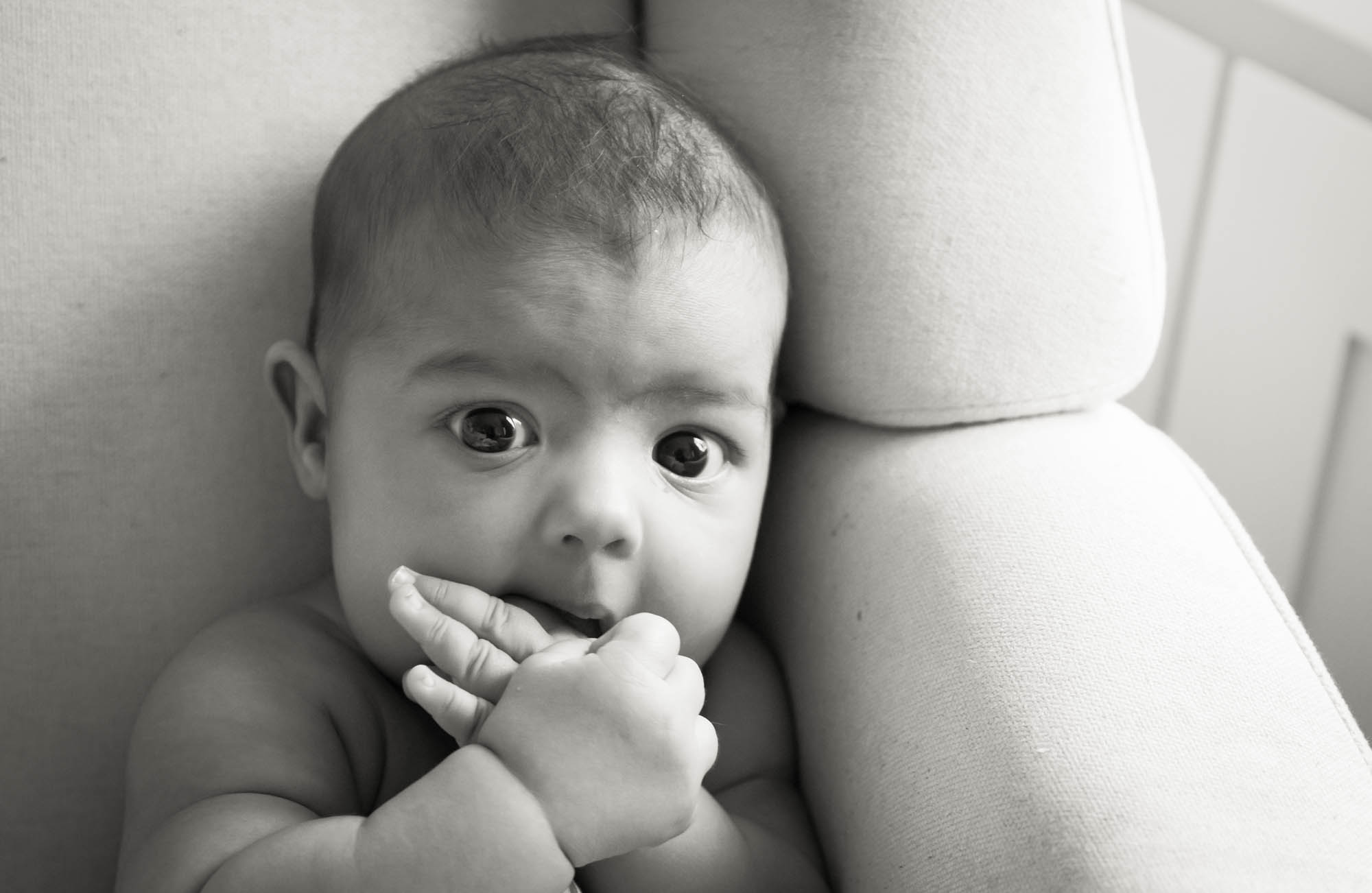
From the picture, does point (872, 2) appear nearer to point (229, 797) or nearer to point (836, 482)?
point (836, 482)

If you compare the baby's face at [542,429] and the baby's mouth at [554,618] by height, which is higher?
the baby's face at [542,429]

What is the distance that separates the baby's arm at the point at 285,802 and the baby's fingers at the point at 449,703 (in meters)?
0.02

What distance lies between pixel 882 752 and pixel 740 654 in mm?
215

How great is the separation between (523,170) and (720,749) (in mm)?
426

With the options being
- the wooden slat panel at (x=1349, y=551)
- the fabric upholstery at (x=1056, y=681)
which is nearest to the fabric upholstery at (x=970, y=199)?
the fabric upholstery at (x=1056, y=681)

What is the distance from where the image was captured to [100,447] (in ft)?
2.83

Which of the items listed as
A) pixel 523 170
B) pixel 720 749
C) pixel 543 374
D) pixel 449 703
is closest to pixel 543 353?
pixel 543 374

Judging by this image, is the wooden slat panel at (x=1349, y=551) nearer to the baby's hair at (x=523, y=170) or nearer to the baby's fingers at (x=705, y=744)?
the baby's hair at (x=523, y=170)

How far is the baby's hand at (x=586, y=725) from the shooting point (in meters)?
0.63

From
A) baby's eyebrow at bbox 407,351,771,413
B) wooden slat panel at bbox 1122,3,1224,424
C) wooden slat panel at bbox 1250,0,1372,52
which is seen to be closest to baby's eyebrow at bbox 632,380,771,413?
baby's eyebrow at bbox 407,351,771,413

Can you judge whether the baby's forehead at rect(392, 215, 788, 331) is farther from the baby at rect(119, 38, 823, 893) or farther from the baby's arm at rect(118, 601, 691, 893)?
the baby's arm at rect(118, 601, 691, 893)

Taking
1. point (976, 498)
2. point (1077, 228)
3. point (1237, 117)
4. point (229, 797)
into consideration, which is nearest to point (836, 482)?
point (976, 498)

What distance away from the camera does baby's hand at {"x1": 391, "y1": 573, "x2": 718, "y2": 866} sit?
0.63 metres

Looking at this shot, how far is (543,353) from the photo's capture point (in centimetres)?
75
